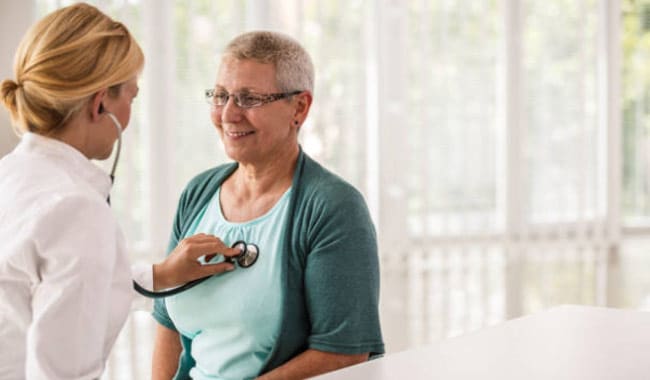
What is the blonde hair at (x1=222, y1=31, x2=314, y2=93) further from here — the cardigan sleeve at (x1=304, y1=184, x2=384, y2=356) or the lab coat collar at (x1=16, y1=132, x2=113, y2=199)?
the lab coat collar at (x1=16, y1=132, x2=113, y2=199)

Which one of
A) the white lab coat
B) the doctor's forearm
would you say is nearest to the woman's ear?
the white lab coat

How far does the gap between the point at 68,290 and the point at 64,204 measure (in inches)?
4.9

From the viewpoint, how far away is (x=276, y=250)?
1928 mm

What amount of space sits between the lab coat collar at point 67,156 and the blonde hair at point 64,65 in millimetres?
22

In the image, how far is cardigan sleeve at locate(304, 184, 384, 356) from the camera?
1.87 meters

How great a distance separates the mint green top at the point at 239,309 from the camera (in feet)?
6.27

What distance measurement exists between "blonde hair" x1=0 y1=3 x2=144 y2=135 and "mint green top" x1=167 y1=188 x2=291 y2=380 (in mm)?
582

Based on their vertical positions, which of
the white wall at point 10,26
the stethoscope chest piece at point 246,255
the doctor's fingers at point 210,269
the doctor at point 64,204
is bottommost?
the doctor's fingers at point 210,269

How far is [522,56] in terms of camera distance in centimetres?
381

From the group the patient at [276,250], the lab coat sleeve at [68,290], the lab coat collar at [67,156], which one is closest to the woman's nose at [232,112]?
the patient at [276,250]

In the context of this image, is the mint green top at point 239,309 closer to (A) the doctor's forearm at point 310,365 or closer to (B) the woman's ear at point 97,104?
(A) the doctor's forearm at point 310,365

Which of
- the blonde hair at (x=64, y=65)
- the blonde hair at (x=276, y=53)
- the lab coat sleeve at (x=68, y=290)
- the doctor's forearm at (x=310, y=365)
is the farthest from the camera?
the blonde hair at (x=276, y=53)

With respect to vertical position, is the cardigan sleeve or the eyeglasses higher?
the eyeglasses

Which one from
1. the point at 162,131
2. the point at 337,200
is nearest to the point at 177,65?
the point at 162,131
